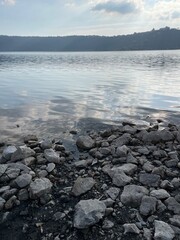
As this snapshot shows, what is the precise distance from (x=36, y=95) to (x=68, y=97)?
333 centimetres

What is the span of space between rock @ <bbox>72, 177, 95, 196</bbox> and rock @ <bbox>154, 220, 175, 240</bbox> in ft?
7.94

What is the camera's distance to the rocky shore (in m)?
7.27

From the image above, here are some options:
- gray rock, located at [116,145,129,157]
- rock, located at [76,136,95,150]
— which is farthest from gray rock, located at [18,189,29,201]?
rock, located at [76,136,95,150]

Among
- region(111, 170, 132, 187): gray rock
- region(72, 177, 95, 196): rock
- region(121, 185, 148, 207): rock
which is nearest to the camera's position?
region(121, 185, 148, 207): rock

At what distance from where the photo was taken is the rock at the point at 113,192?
8.58m

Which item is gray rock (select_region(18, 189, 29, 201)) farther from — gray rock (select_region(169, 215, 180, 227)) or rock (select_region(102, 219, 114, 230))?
gray rock (select_region(169, 215, 180, 227))

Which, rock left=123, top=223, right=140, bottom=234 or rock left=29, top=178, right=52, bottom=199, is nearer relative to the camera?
rock left=123, top=223, right=140, bottom=234

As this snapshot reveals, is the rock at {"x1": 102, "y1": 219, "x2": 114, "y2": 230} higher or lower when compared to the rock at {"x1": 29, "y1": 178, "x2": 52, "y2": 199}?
lower

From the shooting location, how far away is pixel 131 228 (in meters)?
7.25

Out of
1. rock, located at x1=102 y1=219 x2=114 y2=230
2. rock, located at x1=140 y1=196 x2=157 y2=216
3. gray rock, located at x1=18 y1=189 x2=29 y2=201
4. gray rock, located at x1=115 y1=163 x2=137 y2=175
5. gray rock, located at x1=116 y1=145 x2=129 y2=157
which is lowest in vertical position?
rock, located at x1=102 y1=219 x2=114 y2=230

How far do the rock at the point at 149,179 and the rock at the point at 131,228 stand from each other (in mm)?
2155

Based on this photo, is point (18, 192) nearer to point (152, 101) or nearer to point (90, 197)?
point (90, 197)

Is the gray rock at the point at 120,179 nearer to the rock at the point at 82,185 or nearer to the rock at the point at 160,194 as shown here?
the rock at the point at 82,185

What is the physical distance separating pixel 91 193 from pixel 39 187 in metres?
1.57
